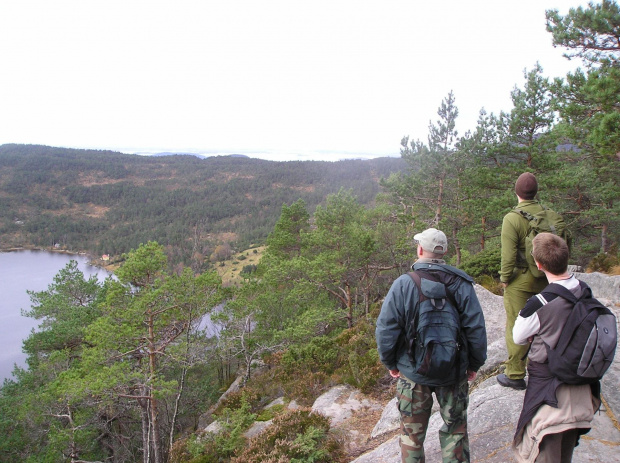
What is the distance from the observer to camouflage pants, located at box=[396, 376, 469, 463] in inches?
88.9

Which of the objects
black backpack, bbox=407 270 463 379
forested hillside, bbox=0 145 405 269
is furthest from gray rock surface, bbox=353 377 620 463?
forested hillside, bbox=0 145 405 269

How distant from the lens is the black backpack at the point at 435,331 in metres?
2.13

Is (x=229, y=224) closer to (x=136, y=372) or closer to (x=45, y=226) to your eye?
(x=45, y=226)

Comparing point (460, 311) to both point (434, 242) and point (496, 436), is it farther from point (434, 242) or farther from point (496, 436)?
point (496, 436)

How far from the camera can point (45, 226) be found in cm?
10950

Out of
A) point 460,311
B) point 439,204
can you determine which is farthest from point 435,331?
point 439,204

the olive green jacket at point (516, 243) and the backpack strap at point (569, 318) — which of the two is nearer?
the backpack strap at point (569, 318)

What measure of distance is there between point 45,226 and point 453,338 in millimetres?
135578

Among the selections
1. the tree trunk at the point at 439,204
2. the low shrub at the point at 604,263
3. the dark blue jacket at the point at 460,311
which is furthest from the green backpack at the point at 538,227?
the tree trunk at the point at 439,204

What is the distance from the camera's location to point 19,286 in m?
65.8

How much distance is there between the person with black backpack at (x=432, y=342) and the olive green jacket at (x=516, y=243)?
1015mm

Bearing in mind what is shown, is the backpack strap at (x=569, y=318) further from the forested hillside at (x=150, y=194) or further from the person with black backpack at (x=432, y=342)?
the forested hillside at (x=150, y=194)

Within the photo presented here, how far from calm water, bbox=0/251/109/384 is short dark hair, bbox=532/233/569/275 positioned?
19.6m

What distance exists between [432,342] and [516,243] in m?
1.44
